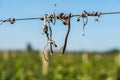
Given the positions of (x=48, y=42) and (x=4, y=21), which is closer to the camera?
(x=48, y=42)

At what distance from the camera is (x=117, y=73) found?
37.1 ft

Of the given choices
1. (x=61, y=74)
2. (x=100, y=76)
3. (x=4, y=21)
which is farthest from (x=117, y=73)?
(x=4, y=21)

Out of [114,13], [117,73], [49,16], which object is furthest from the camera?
[117,73]

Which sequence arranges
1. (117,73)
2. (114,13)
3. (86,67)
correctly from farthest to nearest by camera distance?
(86,67) < (117,73) < (114,13)

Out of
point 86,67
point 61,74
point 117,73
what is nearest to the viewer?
point 61,74

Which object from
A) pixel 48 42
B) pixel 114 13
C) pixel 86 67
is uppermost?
pixel 114 13

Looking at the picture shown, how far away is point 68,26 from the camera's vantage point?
7.06 ft

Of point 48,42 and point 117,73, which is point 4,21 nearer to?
point 48,42

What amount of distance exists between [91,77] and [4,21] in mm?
7916

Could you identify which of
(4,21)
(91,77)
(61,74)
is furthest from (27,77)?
(4,21)

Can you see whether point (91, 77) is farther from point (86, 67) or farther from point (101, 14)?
point (101, 14)

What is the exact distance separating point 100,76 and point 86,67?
2.00m

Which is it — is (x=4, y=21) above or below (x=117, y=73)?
above

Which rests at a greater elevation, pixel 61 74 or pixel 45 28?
pixel 45 28
